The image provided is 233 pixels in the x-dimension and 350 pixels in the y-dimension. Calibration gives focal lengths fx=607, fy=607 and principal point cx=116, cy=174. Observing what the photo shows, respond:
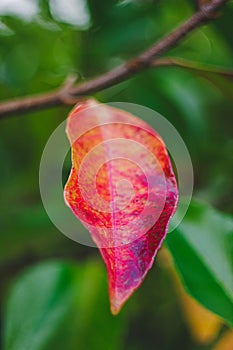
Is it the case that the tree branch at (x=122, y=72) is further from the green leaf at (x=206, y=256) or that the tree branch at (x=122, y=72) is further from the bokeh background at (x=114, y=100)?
the bokeh background at (x=114, y=100)

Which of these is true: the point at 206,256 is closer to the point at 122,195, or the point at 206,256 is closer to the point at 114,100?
the point at 122,195

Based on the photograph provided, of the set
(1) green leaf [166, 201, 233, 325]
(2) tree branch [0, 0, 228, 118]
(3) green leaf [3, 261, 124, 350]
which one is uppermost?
(2) tree branch [0, 0, 228, 118]

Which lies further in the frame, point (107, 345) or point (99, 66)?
point (99, 66)

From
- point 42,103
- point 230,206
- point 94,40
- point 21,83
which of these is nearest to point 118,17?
point 94,40

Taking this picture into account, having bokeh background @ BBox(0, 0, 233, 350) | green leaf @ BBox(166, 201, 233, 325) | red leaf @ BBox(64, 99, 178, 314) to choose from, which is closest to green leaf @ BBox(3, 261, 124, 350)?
bokeh background @ BBox(0, 0, 233, 350)

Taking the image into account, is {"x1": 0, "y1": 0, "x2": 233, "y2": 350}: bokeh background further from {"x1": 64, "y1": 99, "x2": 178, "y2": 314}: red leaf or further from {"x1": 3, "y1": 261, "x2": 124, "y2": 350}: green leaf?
{"x1": 64, "y1": 99, "x2": 178, "y2": 314}: red leaf

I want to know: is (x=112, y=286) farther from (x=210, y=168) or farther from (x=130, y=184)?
(x=210, y=168)
